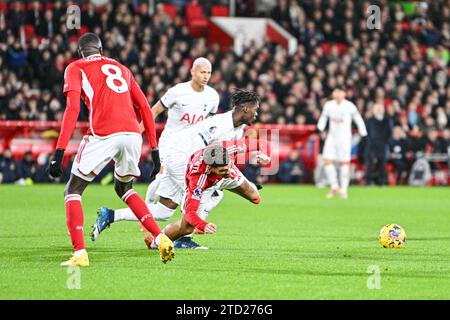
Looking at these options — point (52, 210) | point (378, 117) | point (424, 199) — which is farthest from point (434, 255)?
point (378, 117)

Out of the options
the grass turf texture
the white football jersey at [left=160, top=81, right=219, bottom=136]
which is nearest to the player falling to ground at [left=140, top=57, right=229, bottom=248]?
the white football jersey at [left=160, top=81, right=219, bottom=136]

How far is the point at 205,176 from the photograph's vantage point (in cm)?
1010

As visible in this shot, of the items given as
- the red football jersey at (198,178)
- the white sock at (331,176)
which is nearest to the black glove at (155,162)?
the red football jersey at (198,178)

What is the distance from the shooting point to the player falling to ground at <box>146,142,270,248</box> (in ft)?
32.6

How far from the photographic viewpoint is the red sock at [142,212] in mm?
9766

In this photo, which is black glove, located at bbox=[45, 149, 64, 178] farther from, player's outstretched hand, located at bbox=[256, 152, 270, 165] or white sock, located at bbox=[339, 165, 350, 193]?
white sock, located at bbox=[339, 165, 350, 193]

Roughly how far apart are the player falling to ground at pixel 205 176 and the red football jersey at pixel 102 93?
781 millimetres

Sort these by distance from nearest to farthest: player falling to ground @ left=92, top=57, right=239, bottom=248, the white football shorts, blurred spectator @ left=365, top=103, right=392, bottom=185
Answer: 1. player falling to ground @ left=92, top=57, right=239, bottom=248
2. the white football shorts
3. blurred spectator @ left=365, top=103, right=392, bottom=185

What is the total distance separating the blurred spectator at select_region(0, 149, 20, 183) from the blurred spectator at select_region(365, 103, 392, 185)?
29.4 feet

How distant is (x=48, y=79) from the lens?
25.1 meters

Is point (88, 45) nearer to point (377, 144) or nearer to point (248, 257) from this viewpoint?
point (248, 257)

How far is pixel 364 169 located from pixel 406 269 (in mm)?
17762

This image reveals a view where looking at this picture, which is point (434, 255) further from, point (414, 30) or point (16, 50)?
point (414, 30)

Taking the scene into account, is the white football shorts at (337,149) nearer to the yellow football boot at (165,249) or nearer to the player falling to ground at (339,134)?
the player falling to ground at (339,134)
